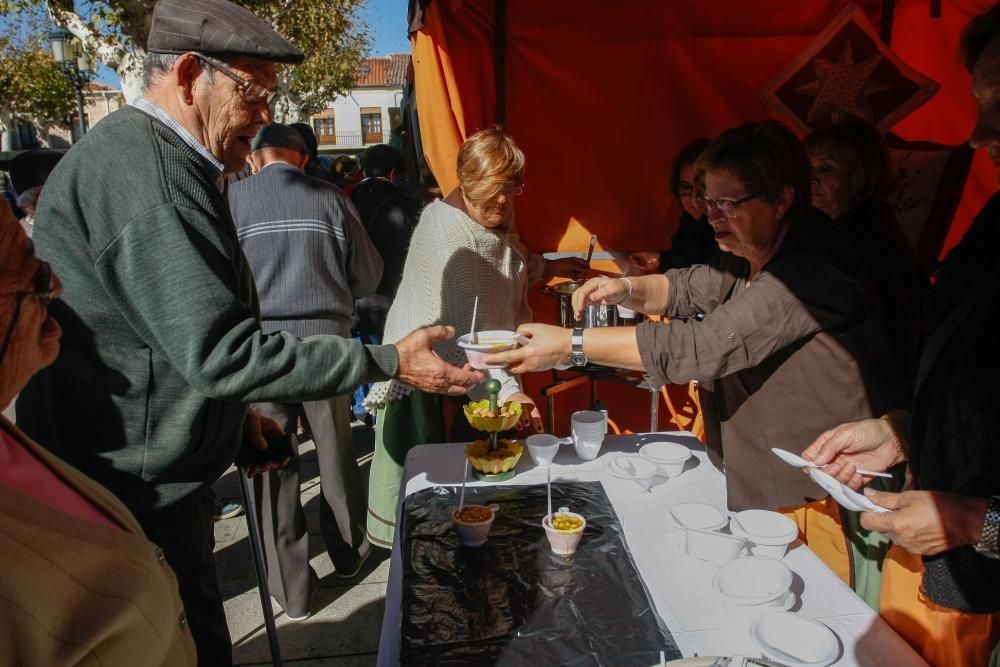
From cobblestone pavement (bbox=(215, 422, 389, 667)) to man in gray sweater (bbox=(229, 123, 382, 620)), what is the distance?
105 mm

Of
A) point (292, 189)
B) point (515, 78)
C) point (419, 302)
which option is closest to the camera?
point (419, 302)

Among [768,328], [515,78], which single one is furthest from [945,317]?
[515,78]

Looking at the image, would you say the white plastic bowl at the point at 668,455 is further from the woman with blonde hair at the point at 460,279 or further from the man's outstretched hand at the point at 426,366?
the man's outstretched hand at the point at 426,366

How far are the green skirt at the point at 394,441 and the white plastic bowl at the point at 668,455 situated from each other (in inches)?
55.4

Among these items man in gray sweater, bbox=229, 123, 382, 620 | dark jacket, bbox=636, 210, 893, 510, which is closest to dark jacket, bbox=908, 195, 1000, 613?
dark jacket, bbox=636, 210, 893, 510

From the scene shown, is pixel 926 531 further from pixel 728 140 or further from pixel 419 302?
pixel 419 302

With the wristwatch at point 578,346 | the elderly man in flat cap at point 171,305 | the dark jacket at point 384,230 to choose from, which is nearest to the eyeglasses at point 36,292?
the elderly man in flat cap at point 171,305

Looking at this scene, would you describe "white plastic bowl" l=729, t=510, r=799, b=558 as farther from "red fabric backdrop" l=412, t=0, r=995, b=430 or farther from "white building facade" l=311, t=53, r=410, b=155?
"white building facade" l=311, t=53, r=410, b=155

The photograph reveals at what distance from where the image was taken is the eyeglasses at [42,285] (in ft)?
3.82

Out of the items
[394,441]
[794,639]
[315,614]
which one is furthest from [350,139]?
[794,639]

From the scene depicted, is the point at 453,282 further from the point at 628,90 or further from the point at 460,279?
the point at 628,90

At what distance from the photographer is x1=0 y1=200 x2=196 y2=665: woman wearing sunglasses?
900 millimetres

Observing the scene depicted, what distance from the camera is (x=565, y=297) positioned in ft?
12.0

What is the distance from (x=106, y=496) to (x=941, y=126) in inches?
189
